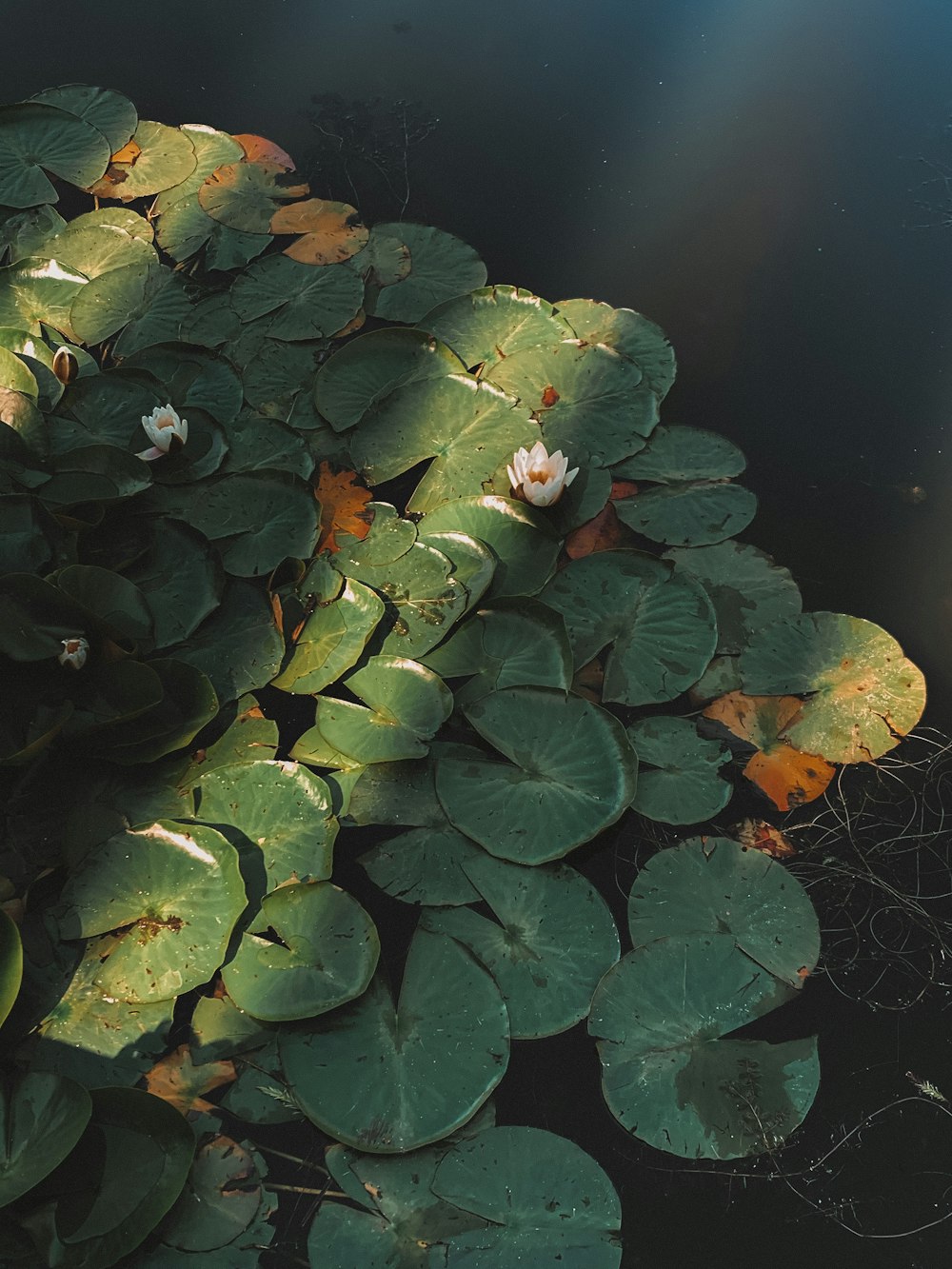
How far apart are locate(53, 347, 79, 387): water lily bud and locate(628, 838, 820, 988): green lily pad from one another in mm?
2034

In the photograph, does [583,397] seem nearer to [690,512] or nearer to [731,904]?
[690,512]

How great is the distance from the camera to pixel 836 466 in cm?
283

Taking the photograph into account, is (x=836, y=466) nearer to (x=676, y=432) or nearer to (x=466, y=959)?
(x=676, y=432)

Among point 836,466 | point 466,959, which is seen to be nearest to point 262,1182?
point 466,959

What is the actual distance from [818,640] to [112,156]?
2945 millimetres

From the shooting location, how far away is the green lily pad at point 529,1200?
1.69 metres

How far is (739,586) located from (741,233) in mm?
1525

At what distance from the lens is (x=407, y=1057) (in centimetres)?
185

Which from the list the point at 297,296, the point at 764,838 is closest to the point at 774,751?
the point at 764,838

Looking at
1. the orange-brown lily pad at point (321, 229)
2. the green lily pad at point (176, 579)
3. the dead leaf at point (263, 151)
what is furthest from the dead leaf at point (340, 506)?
the dead leaf at point (263, 151)

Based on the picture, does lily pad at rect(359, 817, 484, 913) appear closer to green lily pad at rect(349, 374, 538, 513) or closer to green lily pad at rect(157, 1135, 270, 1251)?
green lily pad at rect(157, 1135, 270, 1251)

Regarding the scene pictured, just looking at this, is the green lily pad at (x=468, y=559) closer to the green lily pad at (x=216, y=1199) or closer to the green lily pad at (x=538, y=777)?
the green lily pad at (x=538, y=777)

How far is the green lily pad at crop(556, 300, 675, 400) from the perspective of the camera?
296 centimetres

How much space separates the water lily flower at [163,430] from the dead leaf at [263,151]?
4.57ft
